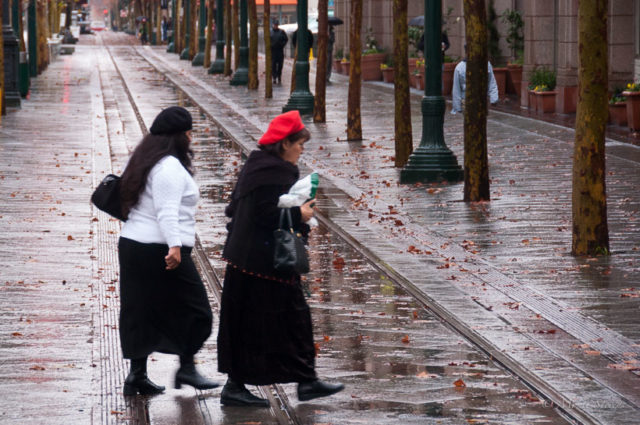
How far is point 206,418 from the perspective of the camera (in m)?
6.91

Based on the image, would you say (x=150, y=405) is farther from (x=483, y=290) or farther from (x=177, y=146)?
(x=483, y=290)

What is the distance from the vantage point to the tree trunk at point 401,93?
19.5 meters

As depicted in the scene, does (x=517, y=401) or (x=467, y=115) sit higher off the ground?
(x=467, y=115)

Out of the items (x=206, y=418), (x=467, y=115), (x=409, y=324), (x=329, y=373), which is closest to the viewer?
(x=206, y=418)

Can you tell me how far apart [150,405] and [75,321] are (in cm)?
230

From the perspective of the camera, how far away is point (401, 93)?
19.9m

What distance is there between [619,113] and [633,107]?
125 cm

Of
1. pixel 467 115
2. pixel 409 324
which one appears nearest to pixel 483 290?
pixel 409 324

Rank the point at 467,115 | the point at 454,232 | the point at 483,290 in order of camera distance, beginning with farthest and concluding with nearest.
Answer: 1. the point at 467,115
2. the point at 454,232
3. the point at 483,290

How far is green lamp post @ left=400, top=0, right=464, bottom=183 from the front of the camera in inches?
684

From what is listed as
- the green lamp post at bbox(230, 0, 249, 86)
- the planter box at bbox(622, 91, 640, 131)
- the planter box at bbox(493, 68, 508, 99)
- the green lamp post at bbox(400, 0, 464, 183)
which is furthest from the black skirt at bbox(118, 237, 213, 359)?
the green lamp post at bbox(230, 0, 249, 86)

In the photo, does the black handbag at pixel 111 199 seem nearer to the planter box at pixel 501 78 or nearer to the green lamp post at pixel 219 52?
the planter box at pixel 501 78

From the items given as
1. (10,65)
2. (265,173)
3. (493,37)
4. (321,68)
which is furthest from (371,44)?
(265,173)

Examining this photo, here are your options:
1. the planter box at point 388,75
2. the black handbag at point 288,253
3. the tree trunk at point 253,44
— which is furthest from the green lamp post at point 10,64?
the black handbag at point 288,253
